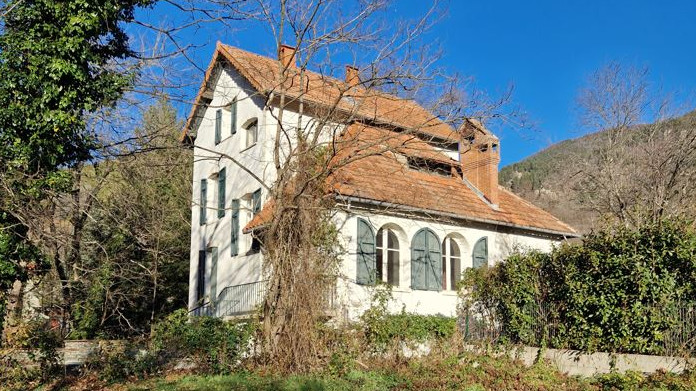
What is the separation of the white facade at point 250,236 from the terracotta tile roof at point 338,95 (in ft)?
2.45

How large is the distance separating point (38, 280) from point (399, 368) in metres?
7.70

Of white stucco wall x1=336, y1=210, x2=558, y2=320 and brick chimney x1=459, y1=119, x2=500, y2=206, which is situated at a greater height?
brick chimney x1=459, y1=119, x2=500, y2=206

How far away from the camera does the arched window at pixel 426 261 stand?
18.9m

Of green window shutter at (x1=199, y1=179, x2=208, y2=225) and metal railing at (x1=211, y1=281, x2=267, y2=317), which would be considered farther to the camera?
green window shutter at (x1=199, y1=179, x2=208, y2=225)

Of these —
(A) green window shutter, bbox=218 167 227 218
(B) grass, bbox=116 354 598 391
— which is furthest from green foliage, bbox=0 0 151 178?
(A) green window shutter, bbox=218 167 227 218

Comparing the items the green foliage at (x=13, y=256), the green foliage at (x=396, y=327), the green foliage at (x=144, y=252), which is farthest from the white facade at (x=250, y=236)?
the green foliage at (x=13, y=256)

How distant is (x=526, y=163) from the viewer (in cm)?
7106

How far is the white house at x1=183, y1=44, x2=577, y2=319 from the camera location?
1750cm

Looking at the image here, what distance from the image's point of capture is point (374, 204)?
1789 cm

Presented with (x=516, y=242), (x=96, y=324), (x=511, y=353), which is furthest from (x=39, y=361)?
(x=516, y=242)

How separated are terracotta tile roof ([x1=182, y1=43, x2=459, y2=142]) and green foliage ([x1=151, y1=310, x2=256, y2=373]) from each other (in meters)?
5.41

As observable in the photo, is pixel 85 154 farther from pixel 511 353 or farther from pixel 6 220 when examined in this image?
pixel 511 353

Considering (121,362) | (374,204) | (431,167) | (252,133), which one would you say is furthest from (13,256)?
(431,167)

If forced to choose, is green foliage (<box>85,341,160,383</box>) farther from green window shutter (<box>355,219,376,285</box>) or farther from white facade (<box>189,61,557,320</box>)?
green window shutter (<box>355,219,376,285</box>)
